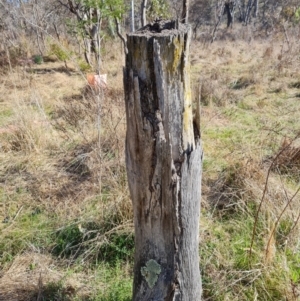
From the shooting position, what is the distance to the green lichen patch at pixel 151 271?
1.23 m

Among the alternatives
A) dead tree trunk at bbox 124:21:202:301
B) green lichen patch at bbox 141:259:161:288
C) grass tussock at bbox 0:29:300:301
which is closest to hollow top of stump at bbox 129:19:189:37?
dead tree trunk at bbox 124:21:202:301

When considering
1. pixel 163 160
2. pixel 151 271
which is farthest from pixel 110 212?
pixel 163 160

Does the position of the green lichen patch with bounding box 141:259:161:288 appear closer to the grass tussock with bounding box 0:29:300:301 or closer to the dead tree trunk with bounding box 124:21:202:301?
the dead tree trunk with bounding box 124:21:202:301

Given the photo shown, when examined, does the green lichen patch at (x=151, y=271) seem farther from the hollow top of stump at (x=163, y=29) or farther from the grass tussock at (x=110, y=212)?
the hollow top of stump at (x=163, y=29)

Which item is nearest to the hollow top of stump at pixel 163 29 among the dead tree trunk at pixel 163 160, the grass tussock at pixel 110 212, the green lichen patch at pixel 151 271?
the dead tree trunk at pixel 163 160

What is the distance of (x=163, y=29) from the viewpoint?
963 mm

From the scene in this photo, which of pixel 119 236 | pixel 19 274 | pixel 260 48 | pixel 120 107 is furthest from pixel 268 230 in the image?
pixel 260 48

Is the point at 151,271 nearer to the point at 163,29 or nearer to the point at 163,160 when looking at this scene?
the point at 163,160

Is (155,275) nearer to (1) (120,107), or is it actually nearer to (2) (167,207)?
(2) (167,207)

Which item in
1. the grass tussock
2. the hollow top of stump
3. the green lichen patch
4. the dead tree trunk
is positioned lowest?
the grass tussock

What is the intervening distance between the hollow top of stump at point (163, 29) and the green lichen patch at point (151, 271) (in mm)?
894

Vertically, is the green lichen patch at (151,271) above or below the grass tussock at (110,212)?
above

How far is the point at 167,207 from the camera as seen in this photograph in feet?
3.65

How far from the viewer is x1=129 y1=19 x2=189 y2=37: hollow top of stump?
2.98ft
